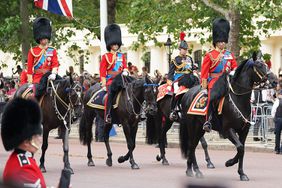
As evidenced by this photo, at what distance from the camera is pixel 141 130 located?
99.8 ft

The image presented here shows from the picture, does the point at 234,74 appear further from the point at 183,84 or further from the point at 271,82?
the point at 183,84

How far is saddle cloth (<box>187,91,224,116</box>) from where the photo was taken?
15.9m

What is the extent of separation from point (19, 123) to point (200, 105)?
10131 millimetres

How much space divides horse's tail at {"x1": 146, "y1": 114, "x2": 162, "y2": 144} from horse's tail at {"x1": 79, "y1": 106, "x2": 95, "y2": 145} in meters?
1.24

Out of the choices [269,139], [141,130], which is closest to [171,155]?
[269,139]

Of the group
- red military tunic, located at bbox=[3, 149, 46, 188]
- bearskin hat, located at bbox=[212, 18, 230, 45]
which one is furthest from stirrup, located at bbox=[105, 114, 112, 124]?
red military tunic, located at bbox=[3, 149, 46, 188]

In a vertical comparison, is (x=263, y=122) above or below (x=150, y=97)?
below

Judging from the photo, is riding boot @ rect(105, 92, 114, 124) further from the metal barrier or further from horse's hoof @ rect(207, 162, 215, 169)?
the metal barrier

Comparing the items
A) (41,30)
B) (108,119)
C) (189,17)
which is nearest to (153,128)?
(108,119)

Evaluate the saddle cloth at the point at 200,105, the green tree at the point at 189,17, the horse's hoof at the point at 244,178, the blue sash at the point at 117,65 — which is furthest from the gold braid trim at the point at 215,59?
the green tree at the point at 189,17

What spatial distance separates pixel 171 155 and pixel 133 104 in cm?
411

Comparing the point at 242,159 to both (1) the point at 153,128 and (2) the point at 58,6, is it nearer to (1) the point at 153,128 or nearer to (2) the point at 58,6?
(1) the point at 153,128

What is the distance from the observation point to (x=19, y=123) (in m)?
6.01

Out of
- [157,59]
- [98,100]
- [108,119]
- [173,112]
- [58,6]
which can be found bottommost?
[108,119]
